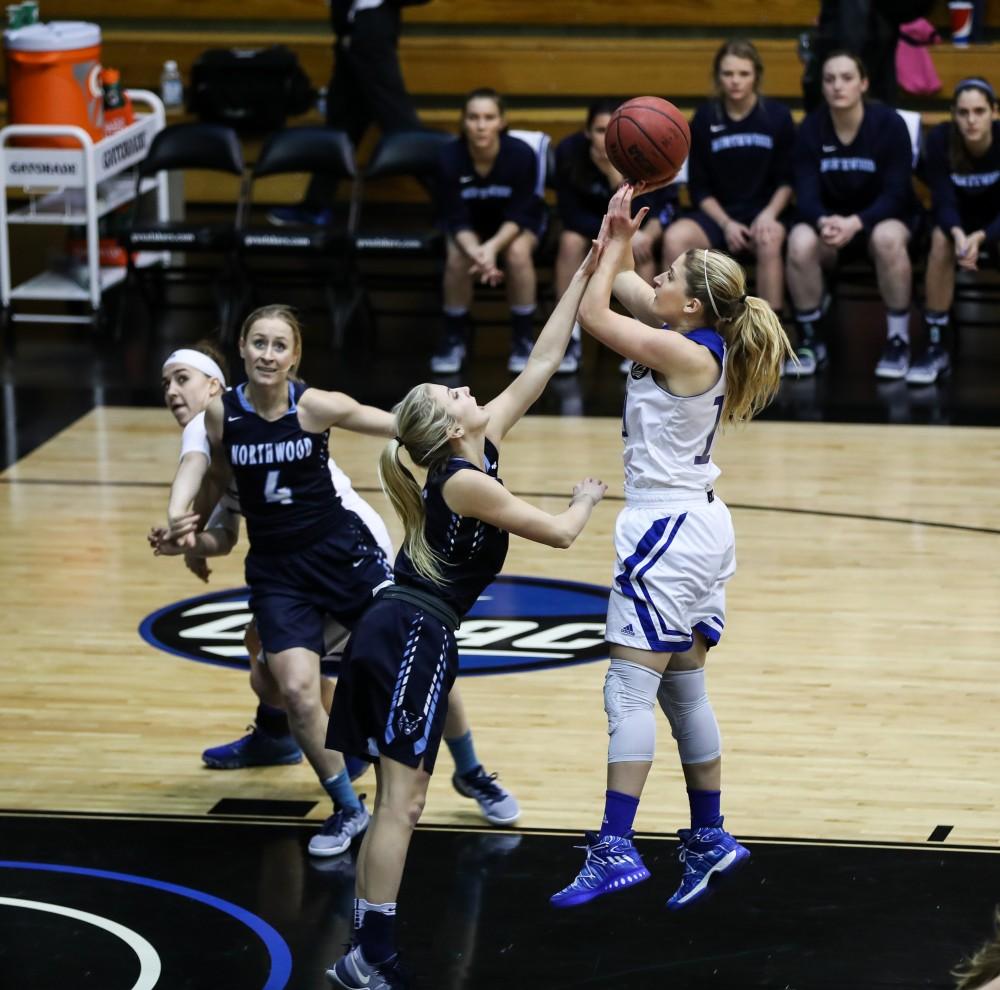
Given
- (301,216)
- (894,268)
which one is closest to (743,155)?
(894,268)

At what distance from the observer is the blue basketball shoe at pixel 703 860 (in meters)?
4.26

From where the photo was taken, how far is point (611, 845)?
4.18 m

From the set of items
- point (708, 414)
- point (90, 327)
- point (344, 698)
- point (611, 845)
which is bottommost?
point (90, 327)

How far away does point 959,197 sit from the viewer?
9633 mm

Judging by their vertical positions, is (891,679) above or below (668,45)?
below

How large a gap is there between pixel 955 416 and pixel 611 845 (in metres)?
5.50

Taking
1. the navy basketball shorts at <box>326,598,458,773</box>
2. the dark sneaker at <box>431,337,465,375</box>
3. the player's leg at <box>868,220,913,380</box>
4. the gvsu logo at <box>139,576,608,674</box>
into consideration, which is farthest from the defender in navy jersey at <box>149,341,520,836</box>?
the player's leg at <box>868,220,913,380</box>

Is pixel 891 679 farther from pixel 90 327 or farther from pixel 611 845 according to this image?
pixel 90 327

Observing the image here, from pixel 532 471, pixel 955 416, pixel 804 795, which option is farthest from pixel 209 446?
pixel 955 416

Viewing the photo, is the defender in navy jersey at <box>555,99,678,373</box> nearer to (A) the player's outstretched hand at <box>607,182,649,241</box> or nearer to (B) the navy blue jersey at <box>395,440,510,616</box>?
(A) the player's outstretched hand at <box>607,182,649,241</box>

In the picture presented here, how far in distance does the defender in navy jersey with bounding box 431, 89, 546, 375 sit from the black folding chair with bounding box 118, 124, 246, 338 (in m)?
1.39

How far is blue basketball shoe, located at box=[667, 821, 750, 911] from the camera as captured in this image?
426cm

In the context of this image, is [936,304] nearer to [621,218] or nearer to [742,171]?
[742,171]

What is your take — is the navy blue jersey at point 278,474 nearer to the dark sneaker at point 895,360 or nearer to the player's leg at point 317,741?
the player's leg at point 317,741
